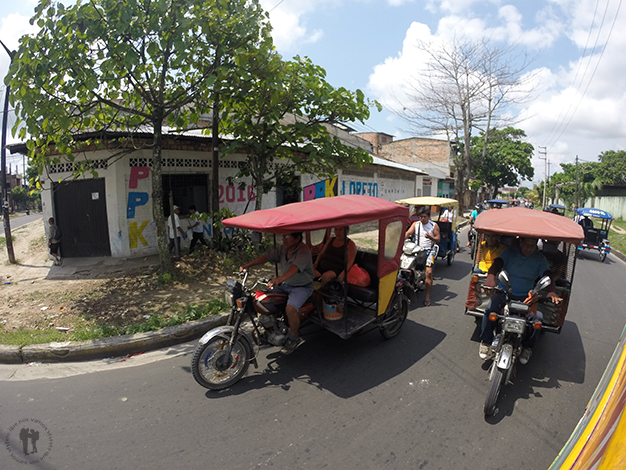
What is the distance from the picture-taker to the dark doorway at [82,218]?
944 cm

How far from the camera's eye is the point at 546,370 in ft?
14.0

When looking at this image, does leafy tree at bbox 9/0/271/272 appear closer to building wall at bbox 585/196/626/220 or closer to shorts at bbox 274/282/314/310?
shorts at bbox 274/282/314/310

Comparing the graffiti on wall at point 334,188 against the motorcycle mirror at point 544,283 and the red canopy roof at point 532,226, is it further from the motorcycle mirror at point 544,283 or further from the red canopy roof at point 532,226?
the motorcycle mirror at point 544,283

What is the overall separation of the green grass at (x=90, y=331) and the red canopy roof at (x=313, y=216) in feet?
7.22

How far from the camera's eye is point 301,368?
4.30 metres

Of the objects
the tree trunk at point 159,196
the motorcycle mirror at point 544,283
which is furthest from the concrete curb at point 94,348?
the motorcycle mirror at point 544,283

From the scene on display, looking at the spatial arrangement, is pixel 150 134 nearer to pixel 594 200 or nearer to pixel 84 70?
pixel 84 70

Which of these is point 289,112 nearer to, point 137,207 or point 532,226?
point 137,207

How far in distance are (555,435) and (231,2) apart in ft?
24.8

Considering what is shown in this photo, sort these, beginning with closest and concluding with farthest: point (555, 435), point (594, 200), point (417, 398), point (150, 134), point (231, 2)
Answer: point (555, 435) < point (417, 398) < point (231, 2) < point (150, 134) < point (594, 200)

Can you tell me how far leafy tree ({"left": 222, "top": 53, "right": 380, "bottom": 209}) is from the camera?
23.5ft

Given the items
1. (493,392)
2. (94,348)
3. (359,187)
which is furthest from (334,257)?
(359,187)

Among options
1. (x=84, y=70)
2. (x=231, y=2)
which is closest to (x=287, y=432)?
(x=84, y=70)

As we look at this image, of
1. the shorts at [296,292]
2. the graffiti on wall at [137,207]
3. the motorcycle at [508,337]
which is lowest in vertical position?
the motorcycle at [508,337]
